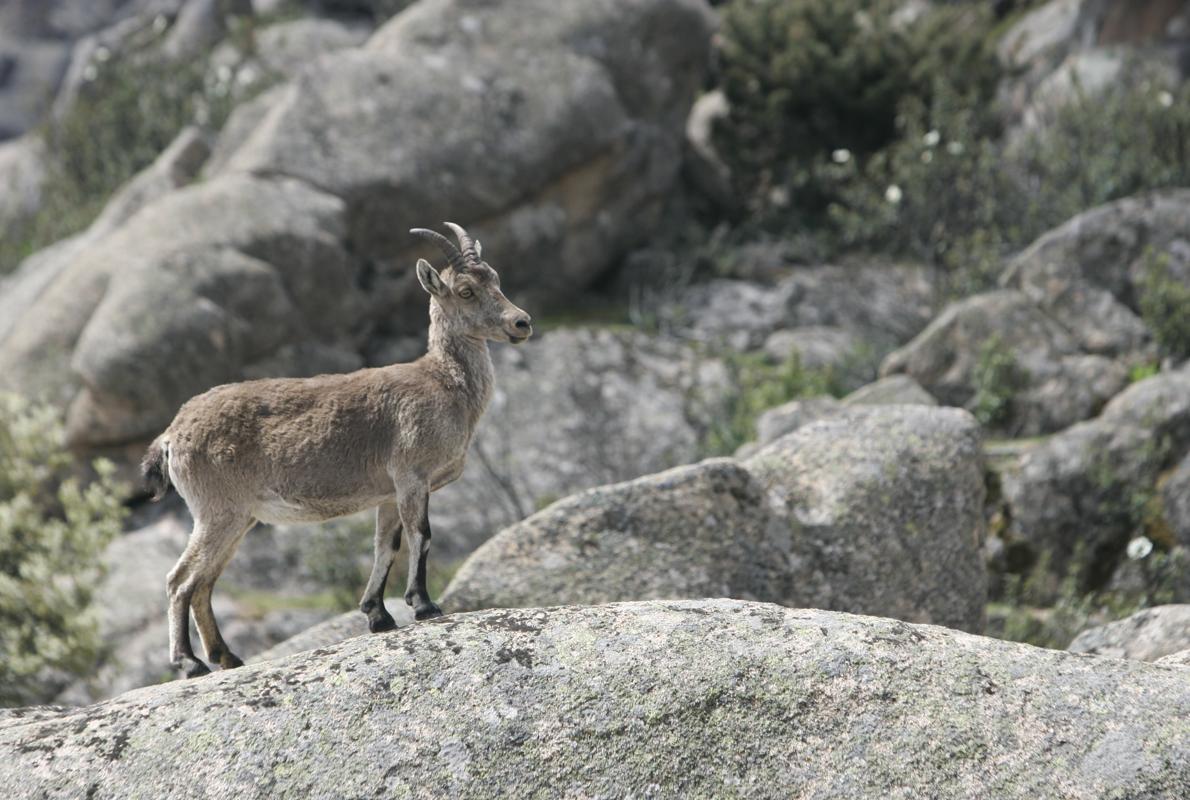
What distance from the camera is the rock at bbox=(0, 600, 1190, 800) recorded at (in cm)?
662

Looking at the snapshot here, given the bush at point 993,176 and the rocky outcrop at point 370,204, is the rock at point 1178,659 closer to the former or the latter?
the bush at point 993,176

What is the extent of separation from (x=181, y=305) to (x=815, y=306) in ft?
32.0

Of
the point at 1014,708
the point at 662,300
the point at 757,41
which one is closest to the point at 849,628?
the point at 1014,708

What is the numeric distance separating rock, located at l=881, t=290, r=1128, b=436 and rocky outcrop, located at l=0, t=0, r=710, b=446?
6.70 m

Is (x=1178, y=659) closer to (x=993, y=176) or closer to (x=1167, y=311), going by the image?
(x=1167, y=311)

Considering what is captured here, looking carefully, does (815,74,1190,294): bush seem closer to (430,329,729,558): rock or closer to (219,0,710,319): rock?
(219,0,710,319): rock

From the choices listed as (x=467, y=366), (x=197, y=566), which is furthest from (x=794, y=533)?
(x=197, y=566)

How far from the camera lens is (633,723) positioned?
22.7 feet

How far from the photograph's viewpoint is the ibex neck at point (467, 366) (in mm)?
8320

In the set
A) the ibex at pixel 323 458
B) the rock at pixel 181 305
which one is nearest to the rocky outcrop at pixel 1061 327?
the rock at pixel 181 305

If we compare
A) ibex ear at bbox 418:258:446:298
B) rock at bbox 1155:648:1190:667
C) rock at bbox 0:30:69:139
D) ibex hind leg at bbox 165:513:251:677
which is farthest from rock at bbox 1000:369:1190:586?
rock at bbox 0:30:69:139

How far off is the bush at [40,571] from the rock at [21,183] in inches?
475

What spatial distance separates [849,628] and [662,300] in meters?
14.8

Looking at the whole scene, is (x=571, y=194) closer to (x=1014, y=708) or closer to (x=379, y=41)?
(x=379, y=41)
